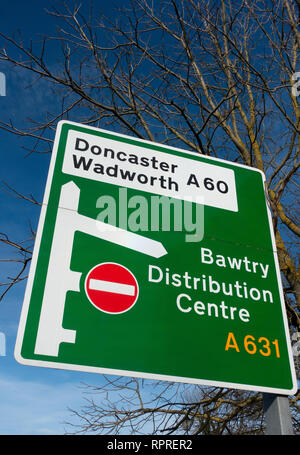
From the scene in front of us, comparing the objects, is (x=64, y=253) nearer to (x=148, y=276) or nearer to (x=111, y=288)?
(x=111, y=288)

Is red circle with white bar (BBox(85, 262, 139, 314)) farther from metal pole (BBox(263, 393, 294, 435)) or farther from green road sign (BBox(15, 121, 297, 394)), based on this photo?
metal pole (BBox(263, 393, 294, 435))

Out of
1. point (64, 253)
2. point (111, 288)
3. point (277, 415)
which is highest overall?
point (64, 253)

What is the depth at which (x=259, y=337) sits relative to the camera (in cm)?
142

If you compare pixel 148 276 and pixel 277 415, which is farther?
pixel 148 276

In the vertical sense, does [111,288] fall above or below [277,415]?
above

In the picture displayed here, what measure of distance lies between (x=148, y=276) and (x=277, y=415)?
67 centimetres

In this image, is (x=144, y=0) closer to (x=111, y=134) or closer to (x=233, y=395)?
(x=111, y=134)

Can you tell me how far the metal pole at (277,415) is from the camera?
122 centimetres

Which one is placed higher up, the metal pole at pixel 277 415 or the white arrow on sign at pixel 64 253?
the white arrow on sign at pixel 64 253

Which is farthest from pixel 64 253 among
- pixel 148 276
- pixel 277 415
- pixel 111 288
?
pixel 277 415

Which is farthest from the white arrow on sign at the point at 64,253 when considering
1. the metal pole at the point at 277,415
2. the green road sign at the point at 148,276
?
the metal pole at the point at 277,415

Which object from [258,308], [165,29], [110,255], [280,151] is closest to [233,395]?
Answer: [280,151]

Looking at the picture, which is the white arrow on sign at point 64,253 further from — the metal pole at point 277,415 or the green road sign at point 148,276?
the metal pole at point 277,415

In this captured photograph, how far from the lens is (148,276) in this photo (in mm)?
1384
